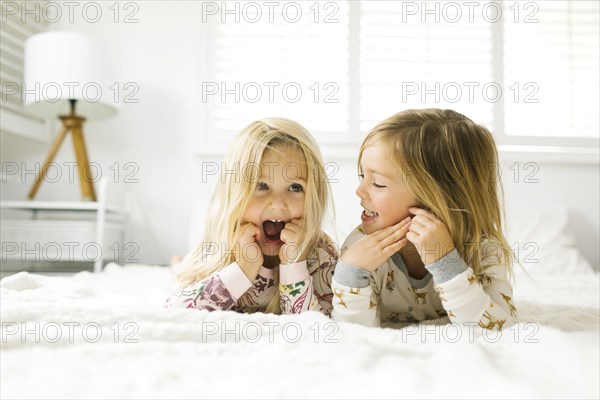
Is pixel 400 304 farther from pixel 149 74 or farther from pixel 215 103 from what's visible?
pixel 149 74

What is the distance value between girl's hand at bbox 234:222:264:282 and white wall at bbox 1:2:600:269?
1654 mm

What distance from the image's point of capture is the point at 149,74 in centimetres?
269

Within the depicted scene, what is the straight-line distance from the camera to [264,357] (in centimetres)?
56

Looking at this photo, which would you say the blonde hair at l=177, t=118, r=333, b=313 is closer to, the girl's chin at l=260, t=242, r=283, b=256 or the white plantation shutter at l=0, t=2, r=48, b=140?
the girl's chin at l=260, t=242, r=283, b=256

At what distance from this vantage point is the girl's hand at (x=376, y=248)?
844mm

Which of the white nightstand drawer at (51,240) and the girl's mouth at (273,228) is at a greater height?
the girl's mouth at (273,228)

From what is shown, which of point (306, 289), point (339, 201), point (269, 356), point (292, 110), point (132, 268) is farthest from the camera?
point (292, 110)

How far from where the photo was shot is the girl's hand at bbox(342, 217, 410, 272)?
844 mm

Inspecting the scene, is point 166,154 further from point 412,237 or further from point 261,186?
point 412,237

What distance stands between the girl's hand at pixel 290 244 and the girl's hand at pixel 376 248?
106 mm

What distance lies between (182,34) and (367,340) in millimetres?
2414

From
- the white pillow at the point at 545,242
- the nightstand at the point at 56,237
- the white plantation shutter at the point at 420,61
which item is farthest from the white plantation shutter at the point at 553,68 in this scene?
the nightstand at the point at 56,237

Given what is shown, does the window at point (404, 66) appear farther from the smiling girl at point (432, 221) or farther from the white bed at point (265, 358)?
the white bed at point (265, 358)

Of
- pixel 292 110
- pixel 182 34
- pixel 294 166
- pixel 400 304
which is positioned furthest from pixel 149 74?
pixel 400 304
